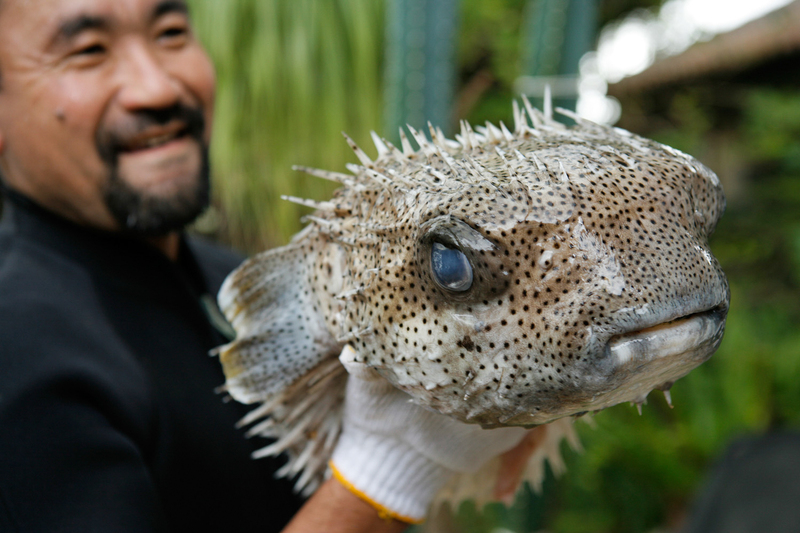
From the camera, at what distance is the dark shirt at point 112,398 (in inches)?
32.8

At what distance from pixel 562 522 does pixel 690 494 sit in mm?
751

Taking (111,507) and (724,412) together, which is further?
(724,412)

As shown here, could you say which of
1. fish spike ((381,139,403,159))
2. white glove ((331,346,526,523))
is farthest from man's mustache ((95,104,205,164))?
white glove ((331,346,526,523))

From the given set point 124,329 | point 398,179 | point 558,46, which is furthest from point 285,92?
point 398,179

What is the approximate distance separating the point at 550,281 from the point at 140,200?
84cm

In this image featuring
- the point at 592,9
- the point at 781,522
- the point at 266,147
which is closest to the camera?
the point at 781,522

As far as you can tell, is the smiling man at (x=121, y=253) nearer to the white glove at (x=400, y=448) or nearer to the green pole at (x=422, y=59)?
the white glove at (x=400, y=448)

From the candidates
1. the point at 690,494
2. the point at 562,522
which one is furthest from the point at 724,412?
the point at 562,522

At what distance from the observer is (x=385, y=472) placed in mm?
931

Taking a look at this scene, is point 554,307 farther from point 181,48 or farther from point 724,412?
point 724,412

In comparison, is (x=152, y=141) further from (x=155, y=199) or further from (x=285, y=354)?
(x=285, y=354)

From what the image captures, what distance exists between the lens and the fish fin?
0.92 meters

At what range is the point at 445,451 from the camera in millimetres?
910

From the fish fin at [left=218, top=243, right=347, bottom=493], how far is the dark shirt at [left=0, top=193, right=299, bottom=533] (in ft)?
0.58
